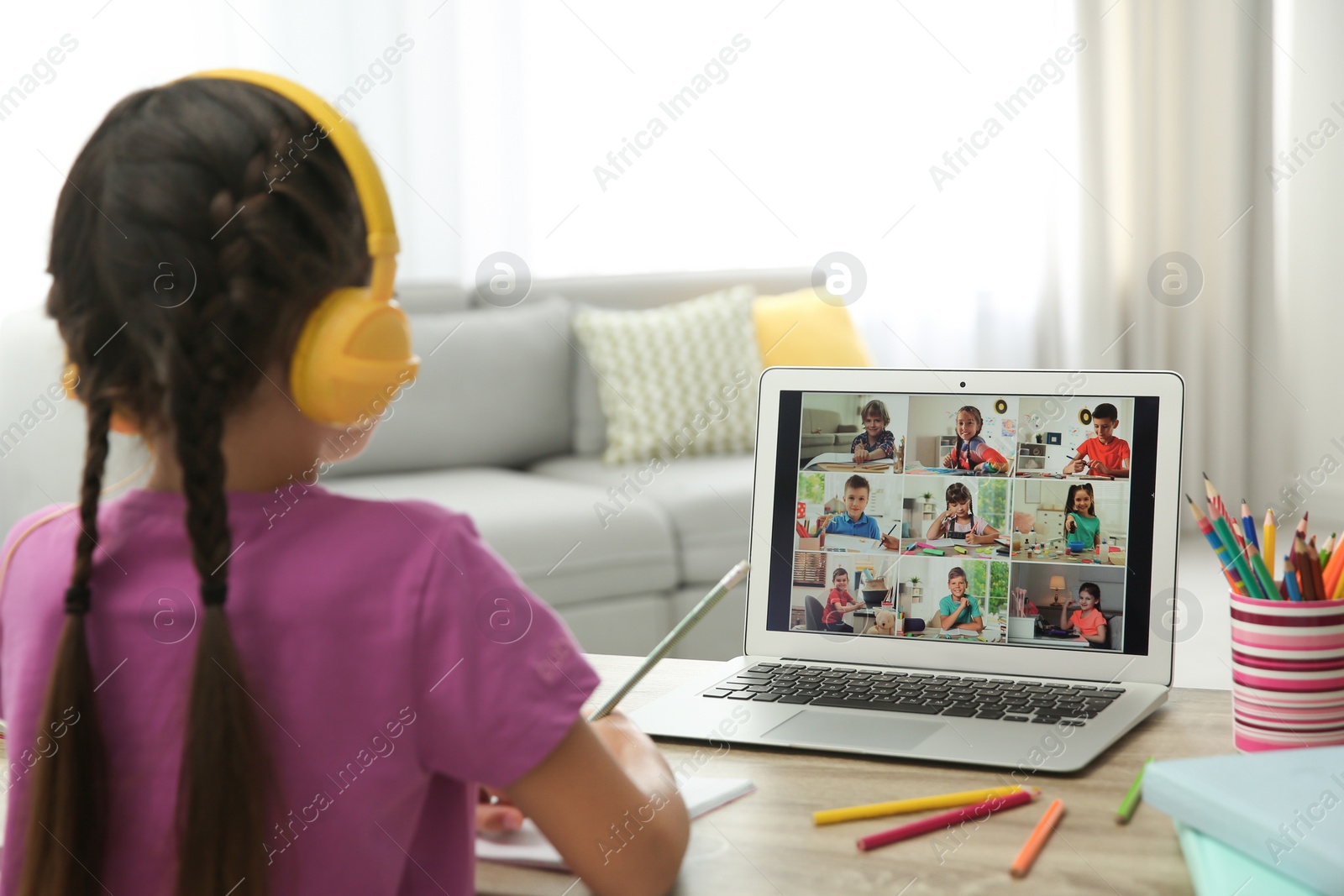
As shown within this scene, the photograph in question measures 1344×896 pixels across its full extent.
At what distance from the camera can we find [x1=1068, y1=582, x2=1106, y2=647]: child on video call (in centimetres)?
93

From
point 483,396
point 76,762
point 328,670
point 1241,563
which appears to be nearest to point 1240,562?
point 1241,563

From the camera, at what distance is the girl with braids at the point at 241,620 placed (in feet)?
1.84

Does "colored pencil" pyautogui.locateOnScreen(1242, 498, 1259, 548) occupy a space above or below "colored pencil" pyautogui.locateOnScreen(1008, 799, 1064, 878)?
above

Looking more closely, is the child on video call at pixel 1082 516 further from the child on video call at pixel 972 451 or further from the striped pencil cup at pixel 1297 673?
the striped pencil cup at pixel 1297 673

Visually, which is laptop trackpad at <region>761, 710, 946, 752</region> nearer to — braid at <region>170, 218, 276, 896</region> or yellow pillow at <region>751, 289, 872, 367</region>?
braid at <region>170, 218, 276, 896</region>

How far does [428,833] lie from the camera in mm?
643

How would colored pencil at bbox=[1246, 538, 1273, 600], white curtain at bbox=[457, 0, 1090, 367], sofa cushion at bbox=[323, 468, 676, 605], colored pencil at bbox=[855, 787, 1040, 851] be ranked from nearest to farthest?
1. colored pencil at bbox=[855, 787, 1040, 851]
2. colored pencil at bbox=[1246, 538, 1273, 600]
3. sofa cushion at bbox=[323, 468, 676, 605]
4. white curtain at bbox=[457, 0, 1090, 367]

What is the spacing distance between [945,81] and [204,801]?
3.56m

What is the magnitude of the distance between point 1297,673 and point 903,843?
28 centimetres

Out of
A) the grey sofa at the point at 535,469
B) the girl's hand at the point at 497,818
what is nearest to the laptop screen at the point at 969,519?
the girl's hand at the point at 497,818

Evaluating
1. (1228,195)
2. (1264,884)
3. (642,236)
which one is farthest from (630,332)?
(1264,884)

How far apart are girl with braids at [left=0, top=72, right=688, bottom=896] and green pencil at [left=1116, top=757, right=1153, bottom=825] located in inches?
11.2

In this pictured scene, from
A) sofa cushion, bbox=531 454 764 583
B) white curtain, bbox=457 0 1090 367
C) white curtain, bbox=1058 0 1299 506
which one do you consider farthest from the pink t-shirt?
white curtain, bbox=1058 0 1299 506

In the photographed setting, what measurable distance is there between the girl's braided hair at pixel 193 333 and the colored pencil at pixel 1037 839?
38cm
